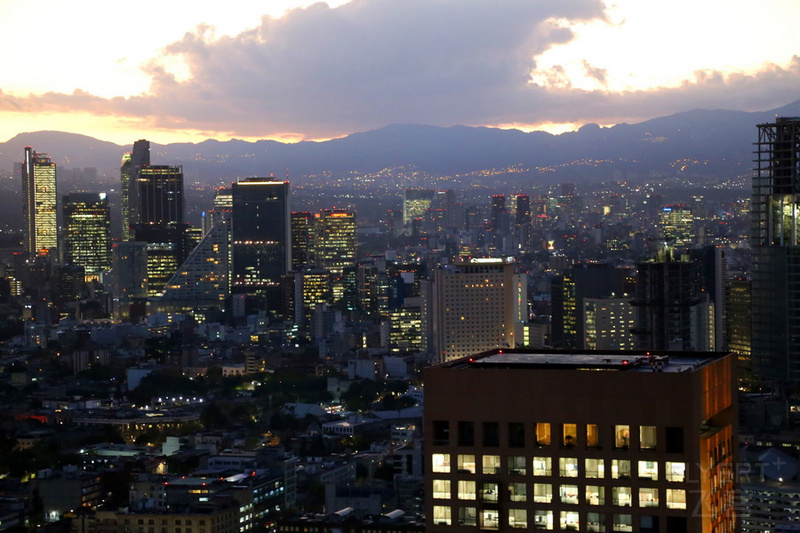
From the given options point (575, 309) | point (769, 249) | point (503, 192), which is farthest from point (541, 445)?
point (503, 192)

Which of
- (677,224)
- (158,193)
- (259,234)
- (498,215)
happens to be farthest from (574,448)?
(158,193)

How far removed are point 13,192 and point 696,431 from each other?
2893 inches

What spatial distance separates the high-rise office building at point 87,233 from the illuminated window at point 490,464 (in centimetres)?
7112

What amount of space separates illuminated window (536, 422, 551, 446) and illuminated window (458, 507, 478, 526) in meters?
0.54

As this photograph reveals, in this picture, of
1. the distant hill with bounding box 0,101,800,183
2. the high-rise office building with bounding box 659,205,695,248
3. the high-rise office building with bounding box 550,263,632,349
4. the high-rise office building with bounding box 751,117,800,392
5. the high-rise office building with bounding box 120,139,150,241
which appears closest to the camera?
the high-rise office building with bounding box 751,117,800,392

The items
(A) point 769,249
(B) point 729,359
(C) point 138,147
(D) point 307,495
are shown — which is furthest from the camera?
Result: (C) point 138,147

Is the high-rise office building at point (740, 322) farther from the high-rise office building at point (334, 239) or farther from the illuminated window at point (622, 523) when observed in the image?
the high-rise office building at point (334, 239)

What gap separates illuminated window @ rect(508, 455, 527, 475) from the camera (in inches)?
339

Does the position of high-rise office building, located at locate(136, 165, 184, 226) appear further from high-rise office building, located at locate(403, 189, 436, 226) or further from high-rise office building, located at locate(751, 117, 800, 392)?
high-rise office building, located at locate(751, 117, 800, 392)

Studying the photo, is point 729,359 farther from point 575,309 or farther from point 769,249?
point 575,309

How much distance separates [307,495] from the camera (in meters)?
27.1

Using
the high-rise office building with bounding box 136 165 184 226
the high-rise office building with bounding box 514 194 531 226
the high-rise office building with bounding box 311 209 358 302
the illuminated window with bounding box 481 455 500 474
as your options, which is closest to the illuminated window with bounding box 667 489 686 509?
the illuminated window with bounding box 481 455 500 474

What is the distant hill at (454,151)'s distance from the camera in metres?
55.2

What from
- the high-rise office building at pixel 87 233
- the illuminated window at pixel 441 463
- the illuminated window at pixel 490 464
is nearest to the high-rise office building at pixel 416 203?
the high-rise office building at pixel 87 233
